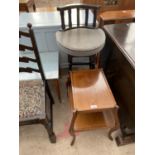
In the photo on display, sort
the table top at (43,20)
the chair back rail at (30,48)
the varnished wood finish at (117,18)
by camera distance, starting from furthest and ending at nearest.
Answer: the varnished wood finish at (117,18)
the table top at (43,20)
the chair back rail at (30,48)

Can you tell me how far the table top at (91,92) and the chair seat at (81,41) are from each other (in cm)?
25

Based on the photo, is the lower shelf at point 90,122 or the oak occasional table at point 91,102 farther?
the lower shelf at point 90,122

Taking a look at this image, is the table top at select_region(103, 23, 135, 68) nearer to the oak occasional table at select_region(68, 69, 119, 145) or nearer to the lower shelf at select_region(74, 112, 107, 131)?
the oak occasional table at select_region(68, 69, 119, 145)

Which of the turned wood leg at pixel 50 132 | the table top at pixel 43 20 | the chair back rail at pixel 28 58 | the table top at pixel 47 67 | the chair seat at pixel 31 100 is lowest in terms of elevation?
the turned wood leg at pixel 50 132

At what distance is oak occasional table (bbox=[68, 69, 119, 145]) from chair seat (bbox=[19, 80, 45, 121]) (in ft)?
0.85

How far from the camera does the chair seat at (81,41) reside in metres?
1.33

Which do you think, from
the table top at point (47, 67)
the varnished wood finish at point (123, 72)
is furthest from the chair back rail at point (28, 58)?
the varnished wood finish at point (123, 72)

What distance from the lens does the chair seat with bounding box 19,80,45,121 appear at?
1.39 meters

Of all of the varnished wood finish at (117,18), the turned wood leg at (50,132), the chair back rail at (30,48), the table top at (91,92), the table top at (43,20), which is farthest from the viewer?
the varnished wood finish at (117,18)

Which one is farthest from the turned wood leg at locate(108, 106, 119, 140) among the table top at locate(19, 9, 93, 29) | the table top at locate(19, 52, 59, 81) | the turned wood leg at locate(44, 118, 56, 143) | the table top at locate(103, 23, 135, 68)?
the table top at locate(19, 9, 93, 29)

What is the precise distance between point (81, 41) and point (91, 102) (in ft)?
1.56

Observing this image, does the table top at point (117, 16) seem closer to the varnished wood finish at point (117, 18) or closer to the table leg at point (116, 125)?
the varnished wood finish at point (117, 18)

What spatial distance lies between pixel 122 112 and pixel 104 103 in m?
0.43

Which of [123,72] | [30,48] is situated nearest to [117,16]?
[123,72]
